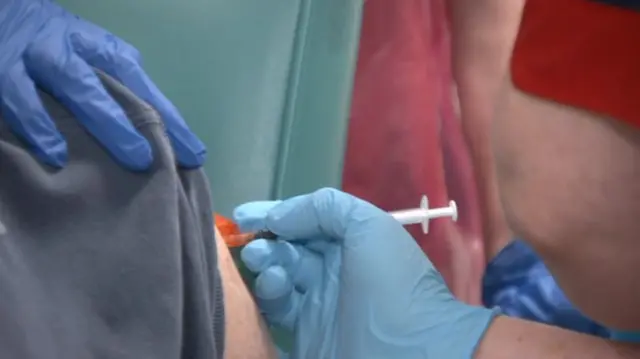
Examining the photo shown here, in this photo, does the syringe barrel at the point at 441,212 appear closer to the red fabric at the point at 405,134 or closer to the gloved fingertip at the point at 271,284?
the red fabric at the point at 405,134

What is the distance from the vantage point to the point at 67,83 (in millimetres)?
793

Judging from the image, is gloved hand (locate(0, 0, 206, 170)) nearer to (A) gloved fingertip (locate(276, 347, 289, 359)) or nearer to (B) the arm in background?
(A) gloved fingertip (locate(276, 347, 289, 359))

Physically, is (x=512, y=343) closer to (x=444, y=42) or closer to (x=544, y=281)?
(x=544, y=281)

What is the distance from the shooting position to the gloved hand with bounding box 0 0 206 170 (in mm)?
773

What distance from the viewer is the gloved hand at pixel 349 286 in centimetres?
106

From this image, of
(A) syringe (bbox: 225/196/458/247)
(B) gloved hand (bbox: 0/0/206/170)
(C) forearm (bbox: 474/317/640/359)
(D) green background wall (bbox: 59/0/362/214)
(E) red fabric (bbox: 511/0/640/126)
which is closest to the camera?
(E) red fabric (bbox: 511/0/640/126)

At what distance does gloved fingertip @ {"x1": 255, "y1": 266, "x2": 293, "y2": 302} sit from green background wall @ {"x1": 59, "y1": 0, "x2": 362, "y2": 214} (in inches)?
8.4

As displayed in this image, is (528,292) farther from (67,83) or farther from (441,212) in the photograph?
(67,83)

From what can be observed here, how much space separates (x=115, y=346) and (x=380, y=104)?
81cm

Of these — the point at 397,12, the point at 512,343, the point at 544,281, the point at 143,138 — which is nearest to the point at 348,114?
the point at 397,12

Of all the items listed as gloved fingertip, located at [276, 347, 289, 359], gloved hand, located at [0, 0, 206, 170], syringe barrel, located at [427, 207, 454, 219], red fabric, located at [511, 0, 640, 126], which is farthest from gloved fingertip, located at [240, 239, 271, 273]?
red fabric, located at [511, 0, 640, 126]

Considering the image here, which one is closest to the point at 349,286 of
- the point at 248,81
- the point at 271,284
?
the point at 271,284

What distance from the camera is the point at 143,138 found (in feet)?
2.67

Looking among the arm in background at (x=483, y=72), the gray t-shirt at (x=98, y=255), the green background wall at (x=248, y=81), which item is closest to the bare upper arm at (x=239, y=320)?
the gray t-shirt at (x=98, y=255)
